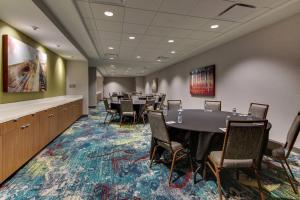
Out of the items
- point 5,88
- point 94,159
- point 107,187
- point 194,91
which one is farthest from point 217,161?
point 194,91

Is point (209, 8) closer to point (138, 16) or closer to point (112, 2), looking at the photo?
point (138, 16)

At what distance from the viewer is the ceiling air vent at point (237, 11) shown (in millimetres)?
3018

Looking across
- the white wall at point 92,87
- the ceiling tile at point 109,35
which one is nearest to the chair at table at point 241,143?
the ceiling tile at point 109,35

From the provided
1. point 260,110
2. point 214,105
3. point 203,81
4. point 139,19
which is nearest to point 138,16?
point 139,19

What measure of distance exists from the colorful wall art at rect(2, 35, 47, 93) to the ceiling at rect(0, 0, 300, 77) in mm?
384

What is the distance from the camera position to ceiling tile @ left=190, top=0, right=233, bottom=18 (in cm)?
290

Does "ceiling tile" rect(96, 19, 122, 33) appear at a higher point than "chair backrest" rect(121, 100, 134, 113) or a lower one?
higher

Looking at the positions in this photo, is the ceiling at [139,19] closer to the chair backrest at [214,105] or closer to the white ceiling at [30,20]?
the white ceiling at [30,20]

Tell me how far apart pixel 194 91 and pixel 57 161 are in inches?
225

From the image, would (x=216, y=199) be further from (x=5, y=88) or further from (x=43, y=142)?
(x=5, y=88)

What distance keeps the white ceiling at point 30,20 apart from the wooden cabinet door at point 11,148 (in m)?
1.73

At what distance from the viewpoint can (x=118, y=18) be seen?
3592 mm

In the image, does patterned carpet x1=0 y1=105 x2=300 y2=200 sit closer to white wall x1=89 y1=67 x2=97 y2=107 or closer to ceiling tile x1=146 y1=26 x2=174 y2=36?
ceiling tile x1=146 y1=26 x2=174 y2=36

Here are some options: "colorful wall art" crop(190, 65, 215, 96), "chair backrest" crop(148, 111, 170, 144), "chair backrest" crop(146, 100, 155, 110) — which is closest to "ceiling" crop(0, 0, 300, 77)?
"colorful wall art" crop(190, 65, 215, 96)
